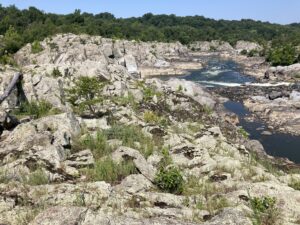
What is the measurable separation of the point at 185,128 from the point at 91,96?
9.23m

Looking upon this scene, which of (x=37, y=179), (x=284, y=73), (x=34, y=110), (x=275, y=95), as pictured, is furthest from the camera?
(x=284, y=73)

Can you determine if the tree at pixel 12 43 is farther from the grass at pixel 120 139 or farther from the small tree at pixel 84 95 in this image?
the grass at pixel 120 139

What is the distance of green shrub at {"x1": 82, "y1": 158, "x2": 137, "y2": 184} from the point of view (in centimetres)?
1631

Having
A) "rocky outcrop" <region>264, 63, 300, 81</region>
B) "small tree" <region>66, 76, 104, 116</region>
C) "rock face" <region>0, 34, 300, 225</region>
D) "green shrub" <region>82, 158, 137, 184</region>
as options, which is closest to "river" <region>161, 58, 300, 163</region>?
"rocky outcrop" <region>264, 63, 300, 81</region>

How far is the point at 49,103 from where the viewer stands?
95.9ft

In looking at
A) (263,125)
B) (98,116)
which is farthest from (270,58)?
(98,116)

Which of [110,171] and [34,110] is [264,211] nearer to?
[110,171]

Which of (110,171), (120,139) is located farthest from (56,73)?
(110,171)

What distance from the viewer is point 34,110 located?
2661cm

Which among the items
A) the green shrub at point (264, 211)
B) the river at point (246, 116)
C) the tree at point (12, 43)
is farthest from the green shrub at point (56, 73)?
the tree at point (12, 43)

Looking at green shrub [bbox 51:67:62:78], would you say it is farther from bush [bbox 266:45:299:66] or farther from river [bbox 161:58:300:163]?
bush [bbox 266:45:299:66]

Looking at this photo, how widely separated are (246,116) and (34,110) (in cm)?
4727

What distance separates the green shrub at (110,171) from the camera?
16.3 meters

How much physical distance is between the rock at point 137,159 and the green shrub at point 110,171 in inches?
12.3
